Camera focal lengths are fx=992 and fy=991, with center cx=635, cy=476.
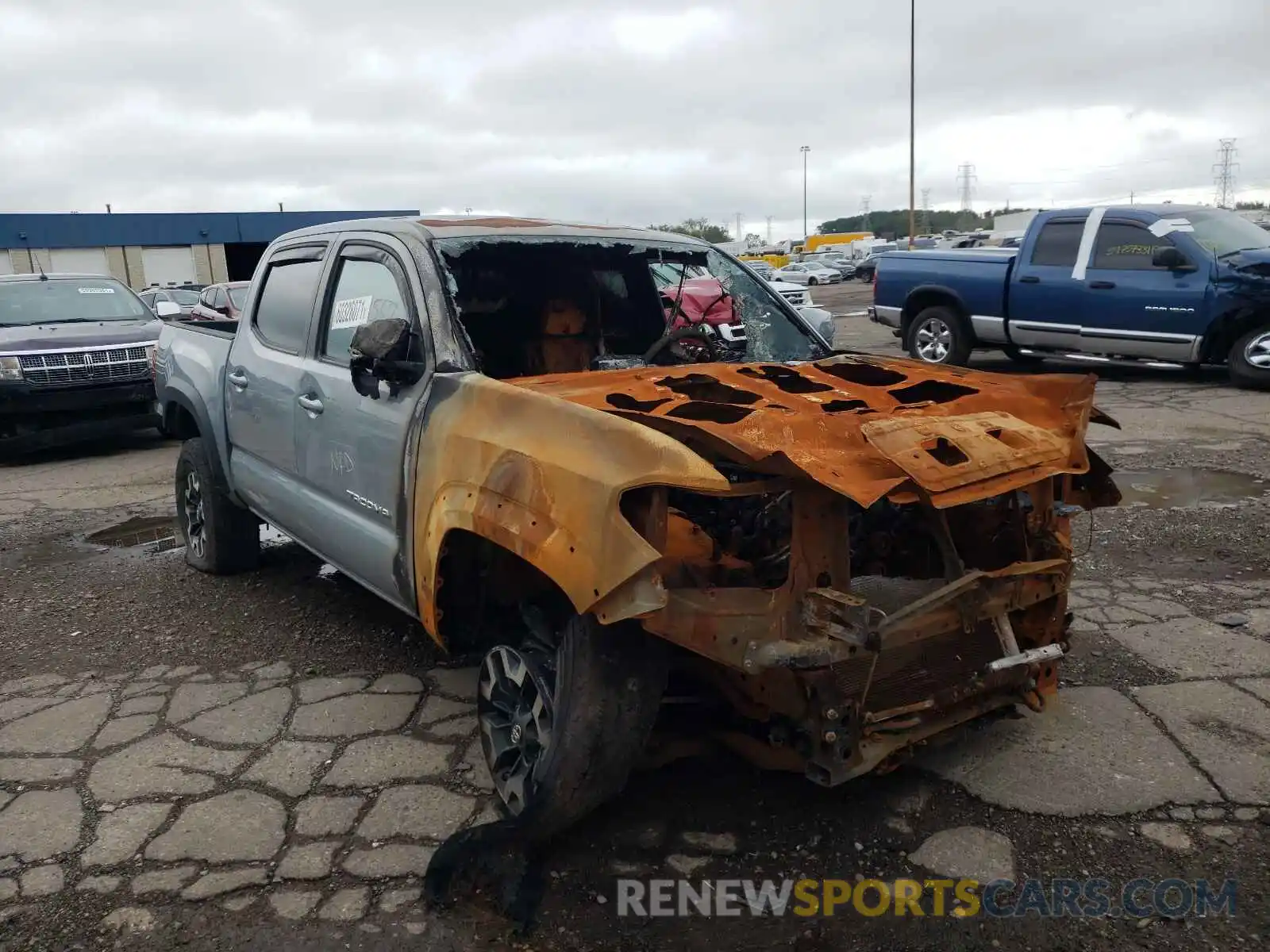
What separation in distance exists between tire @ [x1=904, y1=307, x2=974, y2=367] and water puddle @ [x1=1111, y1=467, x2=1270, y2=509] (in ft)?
14.7

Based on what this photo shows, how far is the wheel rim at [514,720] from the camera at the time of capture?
9.01ft

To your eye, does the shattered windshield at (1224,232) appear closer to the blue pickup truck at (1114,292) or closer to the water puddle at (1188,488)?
the blue pickup truck at (1114,292)

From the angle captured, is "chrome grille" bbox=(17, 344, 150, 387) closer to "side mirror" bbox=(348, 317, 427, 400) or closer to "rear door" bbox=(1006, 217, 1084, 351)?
"side mirror" bbox=(348, 317, 427, 400)

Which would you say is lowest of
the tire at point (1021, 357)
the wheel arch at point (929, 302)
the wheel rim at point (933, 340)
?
the tire at point (1021, 357)

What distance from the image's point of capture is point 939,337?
Result: 11516 millimetres

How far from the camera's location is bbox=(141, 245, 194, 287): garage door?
41.2 metres

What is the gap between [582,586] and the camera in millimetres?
2365

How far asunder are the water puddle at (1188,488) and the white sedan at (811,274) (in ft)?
122

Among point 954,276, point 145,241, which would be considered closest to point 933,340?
point 954,276

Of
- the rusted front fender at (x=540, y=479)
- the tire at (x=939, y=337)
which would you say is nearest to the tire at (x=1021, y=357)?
the tire at (x=939, y=337)

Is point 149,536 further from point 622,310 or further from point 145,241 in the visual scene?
point 145,241

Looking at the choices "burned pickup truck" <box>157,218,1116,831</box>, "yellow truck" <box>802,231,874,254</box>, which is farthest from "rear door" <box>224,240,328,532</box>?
"yellow truck" <box>802,231,874,254</box>

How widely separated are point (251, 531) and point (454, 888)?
317 cm

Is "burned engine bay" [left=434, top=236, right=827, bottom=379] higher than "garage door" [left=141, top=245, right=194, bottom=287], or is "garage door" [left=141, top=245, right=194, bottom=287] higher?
"garage door" [left=141, top=245, right=194, bottom=287]
